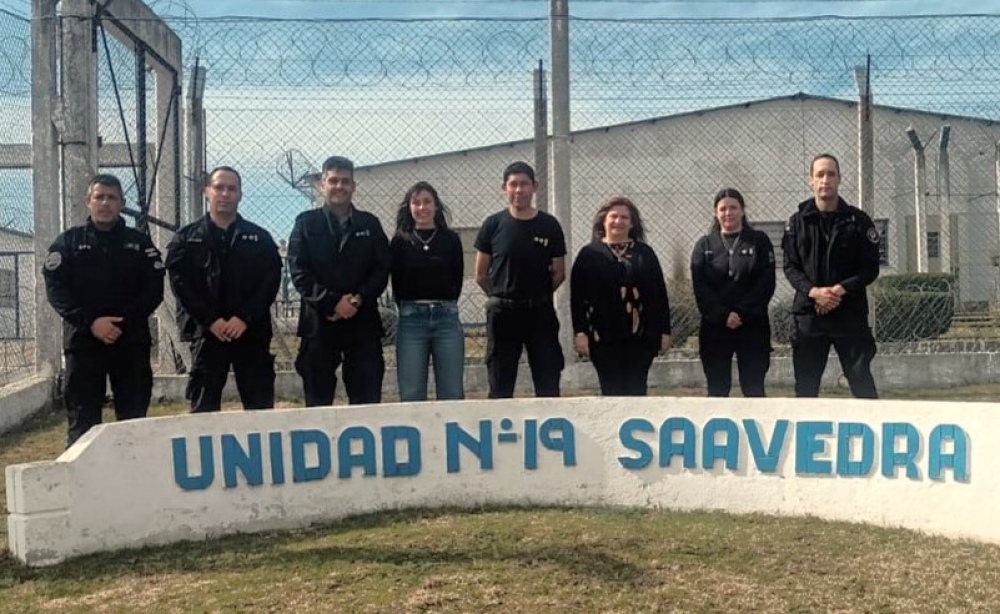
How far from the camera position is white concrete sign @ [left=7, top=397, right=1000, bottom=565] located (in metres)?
4.21

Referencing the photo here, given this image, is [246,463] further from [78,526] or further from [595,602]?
[595,602]

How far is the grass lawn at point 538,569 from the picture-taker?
3.47 m

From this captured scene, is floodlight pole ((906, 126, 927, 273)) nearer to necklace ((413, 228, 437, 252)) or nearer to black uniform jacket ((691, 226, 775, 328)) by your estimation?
black uniform jacket ((691, 226, 775, 328))

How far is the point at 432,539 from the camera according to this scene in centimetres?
422

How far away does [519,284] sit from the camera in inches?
207

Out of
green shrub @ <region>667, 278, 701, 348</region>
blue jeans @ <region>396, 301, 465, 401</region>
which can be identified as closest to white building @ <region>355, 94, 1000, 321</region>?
green shrub @ <region>667, 278, 701, 348</region>

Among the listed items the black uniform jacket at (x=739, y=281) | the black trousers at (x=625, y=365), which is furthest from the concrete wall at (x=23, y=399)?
the black uniform jacket at (x=739, y=281)

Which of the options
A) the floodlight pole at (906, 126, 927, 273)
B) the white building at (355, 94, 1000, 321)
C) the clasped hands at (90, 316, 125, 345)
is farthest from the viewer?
the floodlight pole at (906, 126, 927, 273)

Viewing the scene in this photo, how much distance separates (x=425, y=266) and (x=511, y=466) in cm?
117

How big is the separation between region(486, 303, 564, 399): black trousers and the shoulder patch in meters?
2.18

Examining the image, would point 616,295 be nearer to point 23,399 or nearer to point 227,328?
point 227,328

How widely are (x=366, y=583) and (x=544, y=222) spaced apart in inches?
94.9

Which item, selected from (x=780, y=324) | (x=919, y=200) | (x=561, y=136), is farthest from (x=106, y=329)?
(x=919, y=200)

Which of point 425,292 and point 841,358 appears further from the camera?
point 841,358
